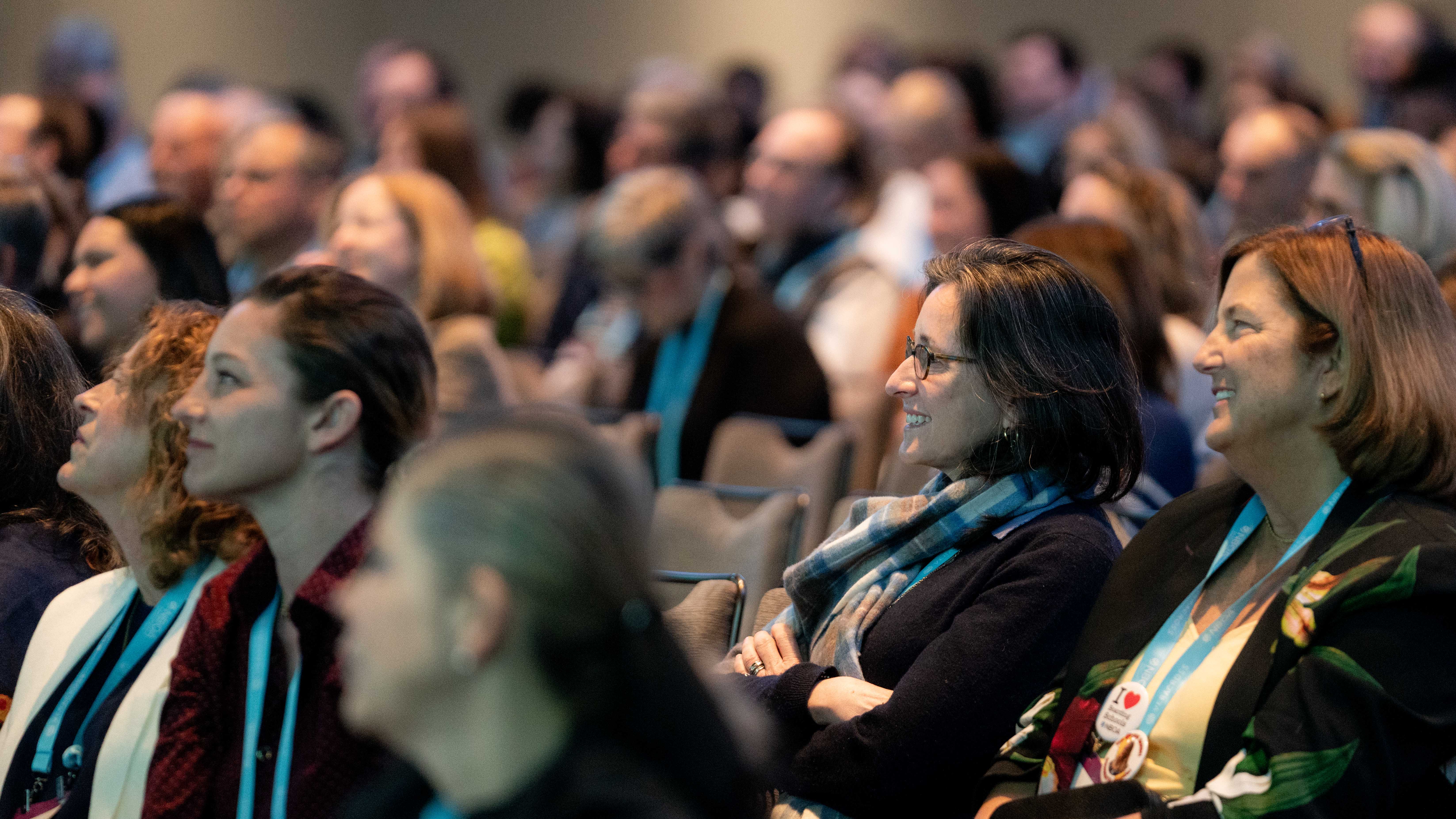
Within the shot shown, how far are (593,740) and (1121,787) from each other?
87 cm

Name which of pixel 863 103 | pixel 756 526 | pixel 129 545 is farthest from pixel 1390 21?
pixel 129 545

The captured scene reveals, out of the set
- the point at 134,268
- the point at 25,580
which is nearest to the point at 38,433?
the point at 25,580

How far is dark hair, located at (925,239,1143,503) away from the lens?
1.97m

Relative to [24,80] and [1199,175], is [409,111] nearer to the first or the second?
[1199,175]

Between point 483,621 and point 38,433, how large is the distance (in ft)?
5.26

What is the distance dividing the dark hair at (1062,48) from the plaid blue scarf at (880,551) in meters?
5.99

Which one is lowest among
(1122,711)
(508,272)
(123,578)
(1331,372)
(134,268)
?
(508,272)

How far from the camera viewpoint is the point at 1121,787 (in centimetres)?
174

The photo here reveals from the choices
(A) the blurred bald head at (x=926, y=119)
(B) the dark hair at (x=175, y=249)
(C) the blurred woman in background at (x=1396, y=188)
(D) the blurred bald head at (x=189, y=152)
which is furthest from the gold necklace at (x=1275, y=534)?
(D) the blurred bald head at (x=189, y=152)

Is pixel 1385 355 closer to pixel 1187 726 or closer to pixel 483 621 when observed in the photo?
pixel 1187 726

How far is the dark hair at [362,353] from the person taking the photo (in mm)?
1989

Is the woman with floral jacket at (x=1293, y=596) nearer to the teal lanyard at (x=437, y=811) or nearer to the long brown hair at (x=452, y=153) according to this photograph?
the teal lanyard at (x=437, y=811)

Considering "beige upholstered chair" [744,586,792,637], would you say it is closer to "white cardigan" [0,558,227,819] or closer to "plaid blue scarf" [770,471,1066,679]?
"plaid blue scarf" [770,471,1066,679]

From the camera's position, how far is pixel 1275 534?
6.35 ft
